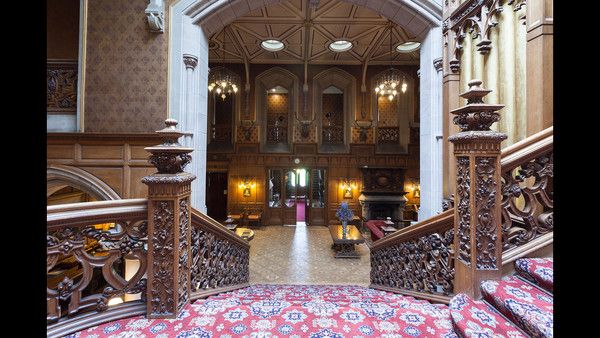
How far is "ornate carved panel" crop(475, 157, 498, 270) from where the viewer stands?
2.01 meters

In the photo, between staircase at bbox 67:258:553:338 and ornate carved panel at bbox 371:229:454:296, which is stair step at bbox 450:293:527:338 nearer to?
staircase at bbox 67:258:553:338

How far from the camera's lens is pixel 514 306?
167 centimetres

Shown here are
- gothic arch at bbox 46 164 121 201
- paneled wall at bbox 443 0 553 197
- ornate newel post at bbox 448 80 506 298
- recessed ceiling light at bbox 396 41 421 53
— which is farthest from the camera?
recessed ceiling light at bbox 396 41 421 53

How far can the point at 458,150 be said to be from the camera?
7.05 feet

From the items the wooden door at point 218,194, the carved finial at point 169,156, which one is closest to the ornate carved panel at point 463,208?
the carved finial at point 169,156

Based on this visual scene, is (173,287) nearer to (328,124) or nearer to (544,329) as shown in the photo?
(544,329)

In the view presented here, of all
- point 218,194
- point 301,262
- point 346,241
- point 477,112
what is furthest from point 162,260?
point 218,194

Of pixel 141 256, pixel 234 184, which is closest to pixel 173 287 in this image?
pixel 141 256

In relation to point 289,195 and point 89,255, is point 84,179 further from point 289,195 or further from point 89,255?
point 289,195

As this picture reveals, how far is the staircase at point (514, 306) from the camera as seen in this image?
1.56 m

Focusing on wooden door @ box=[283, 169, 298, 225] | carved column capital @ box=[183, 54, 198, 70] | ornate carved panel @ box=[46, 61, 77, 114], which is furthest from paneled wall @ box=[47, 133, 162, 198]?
wooden door @ box=[283, 169, 298, 225]

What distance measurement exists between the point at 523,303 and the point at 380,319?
844mm

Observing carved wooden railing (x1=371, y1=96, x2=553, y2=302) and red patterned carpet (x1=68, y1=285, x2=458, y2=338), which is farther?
carved wooden railing (x1=371, y1=96, x2=553, y2=302)
